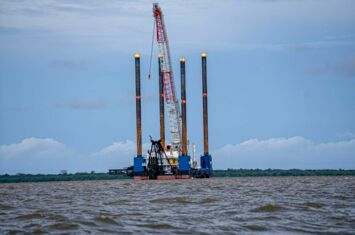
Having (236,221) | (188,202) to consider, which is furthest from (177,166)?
(236,221)

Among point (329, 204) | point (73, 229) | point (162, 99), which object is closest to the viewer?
point (73, 229)

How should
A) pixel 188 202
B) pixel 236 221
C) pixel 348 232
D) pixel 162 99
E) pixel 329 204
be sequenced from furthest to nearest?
pixel 162 99 → pixel 188 202 → pixel 329 204 → pixel 236 221 → pixel 348 232

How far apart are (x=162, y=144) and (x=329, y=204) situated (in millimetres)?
112306

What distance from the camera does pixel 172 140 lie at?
154 m

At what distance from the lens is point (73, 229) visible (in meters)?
27.5

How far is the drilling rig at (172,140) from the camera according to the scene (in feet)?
466

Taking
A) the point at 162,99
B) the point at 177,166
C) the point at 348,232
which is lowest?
the point at 348,232

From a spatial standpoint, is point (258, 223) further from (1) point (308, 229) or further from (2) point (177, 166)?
(2) point (177, 166)

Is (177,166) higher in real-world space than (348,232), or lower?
higher

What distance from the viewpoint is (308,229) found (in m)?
26.4

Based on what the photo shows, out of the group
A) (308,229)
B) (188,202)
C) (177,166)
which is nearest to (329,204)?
(188,202)

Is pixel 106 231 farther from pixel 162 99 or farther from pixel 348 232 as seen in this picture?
pixel 162 99

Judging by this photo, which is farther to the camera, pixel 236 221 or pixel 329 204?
pixel 329 204

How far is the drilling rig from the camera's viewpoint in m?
142
